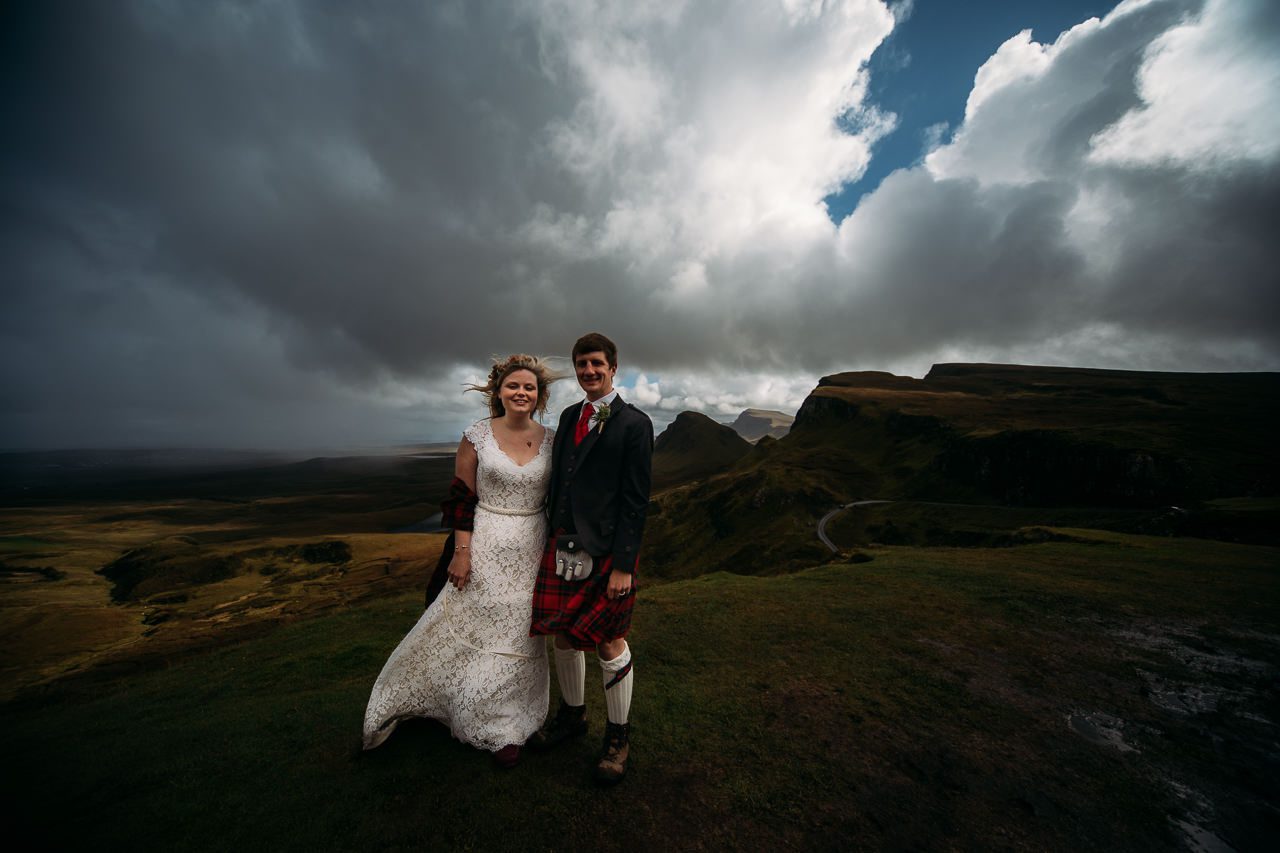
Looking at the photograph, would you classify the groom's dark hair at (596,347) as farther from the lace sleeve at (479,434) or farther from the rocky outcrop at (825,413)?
the rocky outcrop at (825,413)

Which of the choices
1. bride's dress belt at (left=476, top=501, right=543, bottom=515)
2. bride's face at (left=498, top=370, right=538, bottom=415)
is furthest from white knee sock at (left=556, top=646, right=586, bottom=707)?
bride's face at (left=498, top=370, right=538, bottom=415)

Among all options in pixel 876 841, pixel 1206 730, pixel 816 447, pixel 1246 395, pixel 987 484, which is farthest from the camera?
pixel 816 447

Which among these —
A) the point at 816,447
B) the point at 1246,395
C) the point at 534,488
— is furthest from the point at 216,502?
the point at 1246,395

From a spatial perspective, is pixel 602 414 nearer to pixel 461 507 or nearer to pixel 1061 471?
pixel 461 507

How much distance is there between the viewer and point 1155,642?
7.39m

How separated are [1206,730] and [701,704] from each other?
564cm

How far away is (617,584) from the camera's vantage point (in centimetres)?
416

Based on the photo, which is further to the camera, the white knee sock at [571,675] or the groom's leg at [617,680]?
the white knee sock at [571,675]

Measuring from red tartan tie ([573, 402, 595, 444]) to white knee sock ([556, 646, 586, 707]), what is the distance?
84.4 inches

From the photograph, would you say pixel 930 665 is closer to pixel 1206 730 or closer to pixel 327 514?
pixel 1206 730

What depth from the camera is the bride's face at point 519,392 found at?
4555 millimetres

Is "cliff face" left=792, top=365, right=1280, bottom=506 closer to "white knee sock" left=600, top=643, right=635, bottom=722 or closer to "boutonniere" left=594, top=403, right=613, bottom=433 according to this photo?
"white knee sock" left=600, top=643, right=635, bottom=722

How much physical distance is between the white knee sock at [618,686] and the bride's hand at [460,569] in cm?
160

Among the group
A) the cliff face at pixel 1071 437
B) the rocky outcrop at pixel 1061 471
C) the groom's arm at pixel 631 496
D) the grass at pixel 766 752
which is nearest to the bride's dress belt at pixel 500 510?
the groom's arm at pixel 631 496
